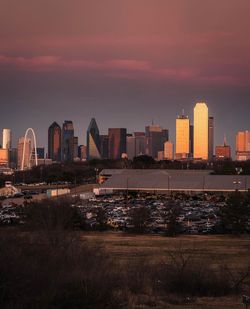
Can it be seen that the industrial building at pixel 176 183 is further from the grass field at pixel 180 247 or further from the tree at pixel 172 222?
the grass field at pixel 180 247

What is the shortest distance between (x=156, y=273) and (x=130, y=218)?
31260 mm

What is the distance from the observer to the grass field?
109 feet

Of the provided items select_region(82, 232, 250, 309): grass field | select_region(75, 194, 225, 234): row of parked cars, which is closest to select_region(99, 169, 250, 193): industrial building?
select_region(75, 194, 225, 234): row of parked cars

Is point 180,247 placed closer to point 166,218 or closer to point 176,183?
point 166,218

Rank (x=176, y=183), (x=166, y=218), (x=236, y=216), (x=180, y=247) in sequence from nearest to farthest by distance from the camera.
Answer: (x=180, y=247)
(x=236, y=216)
(x=166, y=218)
(x=176, y=183)

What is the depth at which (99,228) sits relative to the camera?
50969mm

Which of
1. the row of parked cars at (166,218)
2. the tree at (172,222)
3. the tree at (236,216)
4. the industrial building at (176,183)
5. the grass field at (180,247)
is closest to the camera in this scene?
the grass field at (180,247)

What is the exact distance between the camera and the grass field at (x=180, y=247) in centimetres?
3328

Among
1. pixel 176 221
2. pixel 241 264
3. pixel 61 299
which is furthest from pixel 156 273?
pixel 176 221

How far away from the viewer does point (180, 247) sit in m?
38.1

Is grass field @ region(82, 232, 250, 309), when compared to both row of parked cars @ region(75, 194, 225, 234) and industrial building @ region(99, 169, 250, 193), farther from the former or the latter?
industrial building @ region(99, 169, 250, 193)

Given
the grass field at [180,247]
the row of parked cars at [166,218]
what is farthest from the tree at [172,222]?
the grass field at [180,247]

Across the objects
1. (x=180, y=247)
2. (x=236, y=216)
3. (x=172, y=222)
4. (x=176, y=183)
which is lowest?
(x=180, y=247)

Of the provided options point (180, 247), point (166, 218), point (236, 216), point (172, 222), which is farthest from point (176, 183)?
point (180, 247)
